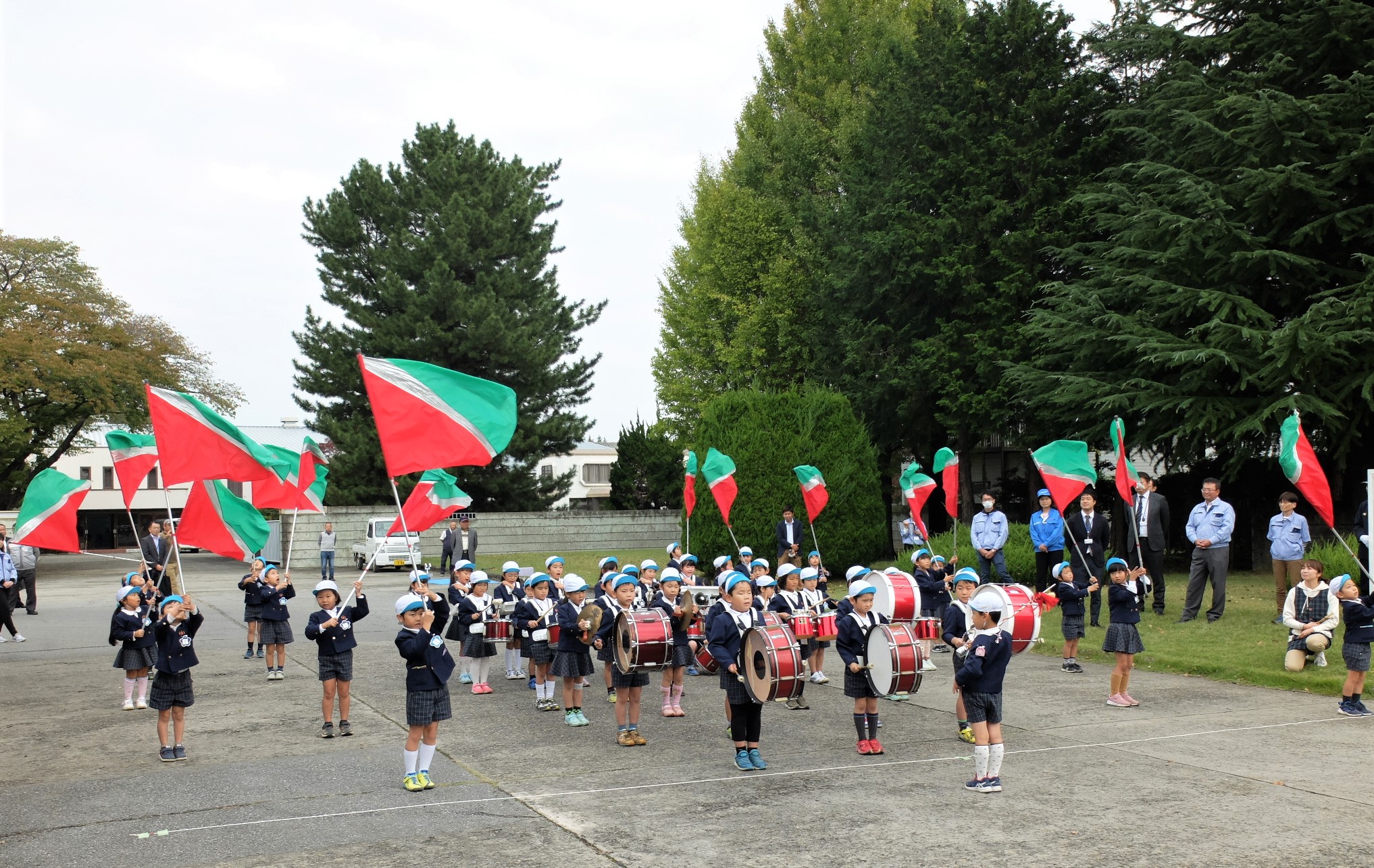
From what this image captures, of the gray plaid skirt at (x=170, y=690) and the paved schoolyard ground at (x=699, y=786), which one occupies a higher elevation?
the gray plaid skirt at (x=170, y=690)

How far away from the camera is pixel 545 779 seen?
30.6 ft

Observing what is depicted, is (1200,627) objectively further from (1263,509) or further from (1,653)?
(1,653)

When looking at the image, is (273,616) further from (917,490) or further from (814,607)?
(917,490)

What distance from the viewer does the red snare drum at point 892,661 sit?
992 cm

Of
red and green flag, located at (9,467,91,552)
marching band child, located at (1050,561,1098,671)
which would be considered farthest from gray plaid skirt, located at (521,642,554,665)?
marching band child, located at (1050,561,1098,671)

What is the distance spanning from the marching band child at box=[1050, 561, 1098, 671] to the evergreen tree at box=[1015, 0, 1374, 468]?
8.85 m

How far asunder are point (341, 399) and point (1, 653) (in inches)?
1094

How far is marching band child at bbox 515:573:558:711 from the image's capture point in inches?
497

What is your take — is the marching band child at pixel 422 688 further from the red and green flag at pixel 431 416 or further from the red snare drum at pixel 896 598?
the red snare drum at pixel 896 598

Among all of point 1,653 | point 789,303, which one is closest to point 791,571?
point 1,653

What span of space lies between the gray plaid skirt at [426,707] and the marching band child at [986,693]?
4242mm

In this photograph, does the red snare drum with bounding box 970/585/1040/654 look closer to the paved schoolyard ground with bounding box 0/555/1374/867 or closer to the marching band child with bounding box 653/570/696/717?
the paved schoolyard ground with bounding box 0/555/1374/867

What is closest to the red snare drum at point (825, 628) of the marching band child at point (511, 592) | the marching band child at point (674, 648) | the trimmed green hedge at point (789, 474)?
the marching band child at point (674, 648)

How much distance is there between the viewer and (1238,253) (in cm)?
2162
